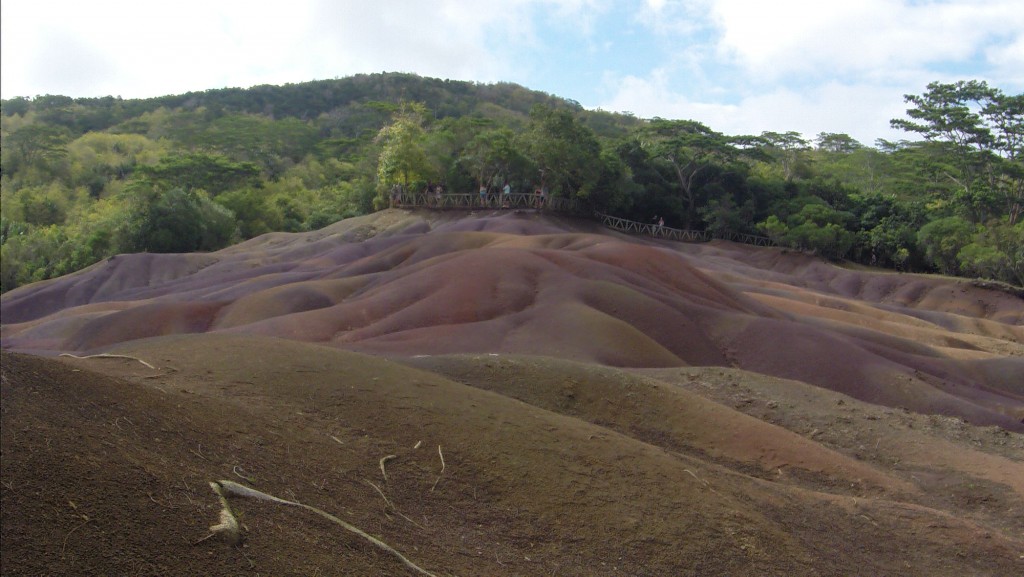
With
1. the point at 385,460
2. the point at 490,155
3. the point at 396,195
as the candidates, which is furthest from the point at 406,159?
the point at 385,460

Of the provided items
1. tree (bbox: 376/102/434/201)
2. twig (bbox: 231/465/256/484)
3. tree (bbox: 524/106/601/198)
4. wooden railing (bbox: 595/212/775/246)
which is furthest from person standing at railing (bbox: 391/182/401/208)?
twig (bbox: 231/465/256/484)

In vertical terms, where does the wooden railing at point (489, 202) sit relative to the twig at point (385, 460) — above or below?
above

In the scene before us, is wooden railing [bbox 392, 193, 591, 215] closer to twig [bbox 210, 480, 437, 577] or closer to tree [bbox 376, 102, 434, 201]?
tree [bbox 376, 102, 434, 201]

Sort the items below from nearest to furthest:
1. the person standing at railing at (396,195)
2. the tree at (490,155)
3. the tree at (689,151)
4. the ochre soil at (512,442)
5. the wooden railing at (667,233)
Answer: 1. the ochre soil at (512,442)
2. the tree at (490,155)
3. the person standing at railing at (396,195)
4. the wooden railing at (667,233)
5. the tree at (689,151)

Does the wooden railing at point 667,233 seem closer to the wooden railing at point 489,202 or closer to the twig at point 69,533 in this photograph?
the wooden railing at point 489,202

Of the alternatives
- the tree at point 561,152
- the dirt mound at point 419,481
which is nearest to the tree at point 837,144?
the tree at point 561,152

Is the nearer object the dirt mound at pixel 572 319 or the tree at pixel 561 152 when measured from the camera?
the dirt mound at pixel 572 319

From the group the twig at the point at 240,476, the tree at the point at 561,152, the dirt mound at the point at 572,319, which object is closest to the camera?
the twig at the point at 240,476

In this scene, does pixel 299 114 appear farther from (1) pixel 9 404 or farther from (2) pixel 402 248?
(1) pixel 9 404
